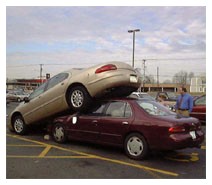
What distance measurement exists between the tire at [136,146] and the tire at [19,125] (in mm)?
3964

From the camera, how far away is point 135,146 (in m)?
6.16

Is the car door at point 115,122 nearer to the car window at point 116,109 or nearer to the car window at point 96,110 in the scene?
the car window at point 116,109

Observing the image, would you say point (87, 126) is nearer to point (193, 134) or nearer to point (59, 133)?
point (59, 133)

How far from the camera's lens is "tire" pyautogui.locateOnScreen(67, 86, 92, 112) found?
7.27 metres

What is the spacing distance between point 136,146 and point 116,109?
3.36ft

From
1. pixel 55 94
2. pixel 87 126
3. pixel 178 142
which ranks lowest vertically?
pixel 178 142

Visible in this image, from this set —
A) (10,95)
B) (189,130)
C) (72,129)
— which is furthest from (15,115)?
(10,95)

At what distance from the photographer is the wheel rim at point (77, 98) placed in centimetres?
736

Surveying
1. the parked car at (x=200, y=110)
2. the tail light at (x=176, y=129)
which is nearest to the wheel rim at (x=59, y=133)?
the tail light at (x=176, y=129)

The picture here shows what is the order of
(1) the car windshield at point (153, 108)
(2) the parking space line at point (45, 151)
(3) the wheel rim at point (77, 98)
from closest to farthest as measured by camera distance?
(1) the car windshield at point (153, 108) → (2) the parking space line at point (45, 151) → (3) the wheel rim at point (77, 98)

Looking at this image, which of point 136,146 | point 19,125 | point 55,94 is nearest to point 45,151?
point 55,94

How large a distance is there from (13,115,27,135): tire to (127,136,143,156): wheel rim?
13.2 feet

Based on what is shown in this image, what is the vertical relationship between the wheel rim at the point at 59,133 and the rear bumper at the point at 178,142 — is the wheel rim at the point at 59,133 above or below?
below

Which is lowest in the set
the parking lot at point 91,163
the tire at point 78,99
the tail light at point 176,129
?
the parking lot at point 91,163
